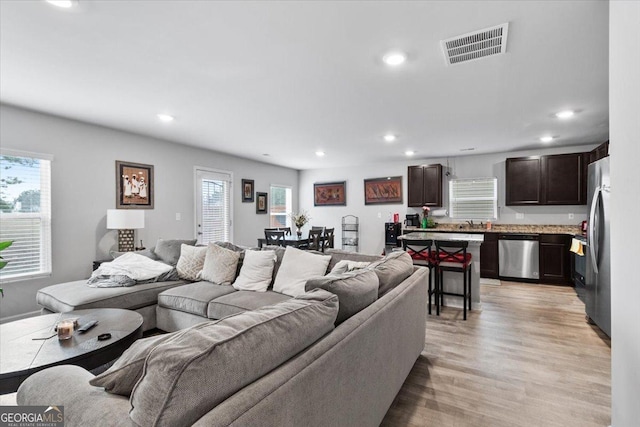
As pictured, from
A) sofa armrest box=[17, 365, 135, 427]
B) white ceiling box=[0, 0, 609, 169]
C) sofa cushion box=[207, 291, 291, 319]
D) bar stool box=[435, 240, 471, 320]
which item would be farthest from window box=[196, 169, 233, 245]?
sofa armrest box=[17, 365, 135, 427]

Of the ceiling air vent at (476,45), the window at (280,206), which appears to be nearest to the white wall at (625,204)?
the ceiling air vent at (476,45)

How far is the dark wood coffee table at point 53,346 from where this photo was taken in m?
1.59

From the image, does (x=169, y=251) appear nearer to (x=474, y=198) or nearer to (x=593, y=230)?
(x=593, y=230)

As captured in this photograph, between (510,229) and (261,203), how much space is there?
17.2 ft

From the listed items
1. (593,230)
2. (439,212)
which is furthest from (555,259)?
(593,230)

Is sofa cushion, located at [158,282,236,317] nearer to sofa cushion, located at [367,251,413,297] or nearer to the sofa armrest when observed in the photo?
sofa cushion, located at [367,251,413,297]

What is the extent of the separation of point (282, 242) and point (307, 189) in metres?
3.48

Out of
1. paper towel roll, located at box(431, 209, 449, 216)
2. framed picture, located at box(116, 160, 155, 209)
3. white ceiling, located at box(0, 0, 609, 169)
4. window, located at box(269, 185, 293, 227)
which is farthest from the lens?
window, located at box(269, 185, 293, 227)

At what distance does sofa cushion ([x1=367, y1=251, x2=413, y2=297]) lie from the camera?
2018mm

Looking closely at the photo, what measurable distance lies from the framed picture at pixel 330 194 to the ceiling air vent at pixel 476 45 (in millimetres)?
5652

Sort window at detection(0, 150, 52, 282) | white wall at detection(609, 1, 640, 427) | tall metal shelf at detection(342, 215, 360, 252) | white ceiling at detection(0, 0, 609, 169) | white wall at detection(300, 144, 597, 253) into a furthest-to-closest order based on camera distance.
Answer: tall metal shelf at detection(342, 215, 360, 252) → white wall at detection(300, 144, 597, 253) → window at detection(0, 150, 52, 282) → white ceiling at detection(0, 0, 609, 169) → white wall at detection(609, 1, 640, 427)

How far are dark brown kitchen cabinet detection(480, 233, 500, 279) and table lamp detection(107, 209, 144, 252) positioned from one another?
5.76m

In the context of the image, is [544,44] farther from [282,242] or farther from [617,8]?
[282,242]

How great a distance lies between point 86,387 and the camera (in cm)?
101
